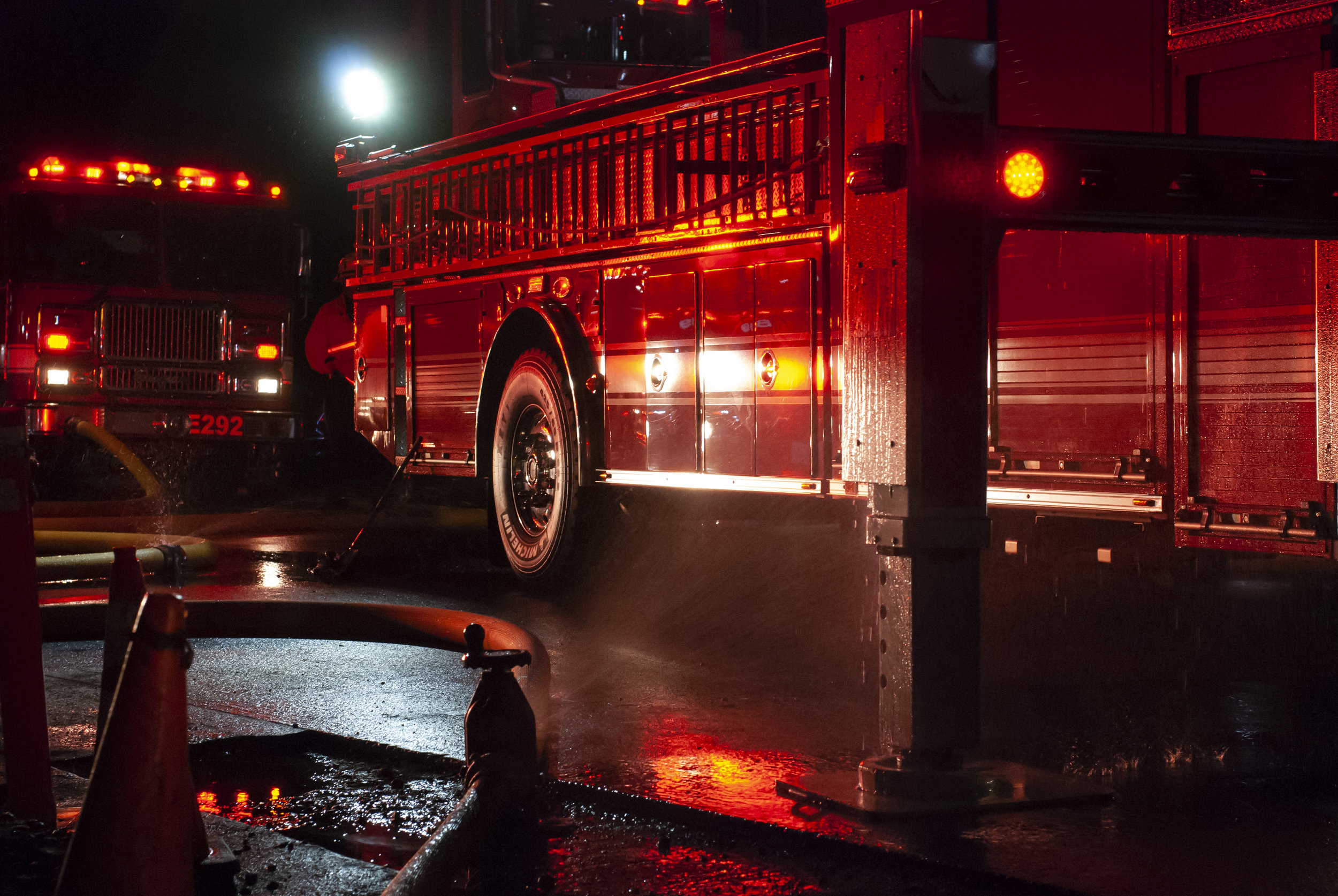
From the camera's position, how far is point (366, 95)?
10555 mm

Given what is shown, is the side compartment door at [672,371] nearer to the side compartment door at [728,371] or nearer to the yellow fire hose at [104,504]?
the side compartment door at [728,371]

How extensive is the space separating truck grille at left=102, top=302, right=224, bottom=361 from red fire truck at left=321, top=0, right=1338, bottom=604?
18.7 feet

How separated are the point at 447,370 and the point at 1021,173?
5.83 meters

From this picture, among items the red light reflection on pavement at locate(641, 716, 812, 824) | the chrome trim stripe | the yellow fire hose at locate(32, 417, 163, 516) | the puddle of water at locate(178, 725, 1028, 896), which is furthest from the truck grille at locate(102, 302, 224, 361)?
the red light reflection on pavement at locate(641, 716, 812, 824)

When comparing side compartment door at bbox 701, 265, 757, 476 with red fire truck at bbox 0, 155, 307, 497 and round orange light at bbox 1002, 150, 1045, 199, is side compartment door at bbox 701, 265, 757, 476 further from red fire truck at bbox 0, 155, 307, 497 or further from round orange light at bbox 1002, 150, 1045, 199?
red fire truck at bbox 0, 155, 307, 497

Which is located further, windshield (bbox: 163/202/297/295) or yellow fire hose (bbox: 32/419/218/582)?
windshield (bbox: 163/202/297/295)

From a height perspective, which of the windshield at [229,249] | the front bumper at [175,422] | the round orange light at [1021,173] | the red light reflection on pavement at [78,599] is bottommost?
the red light reflection on pavement at [78,599]

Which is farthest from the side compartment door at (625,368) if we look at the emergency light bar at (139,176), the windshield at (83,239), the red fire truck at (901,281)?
the windshield at (83,239)

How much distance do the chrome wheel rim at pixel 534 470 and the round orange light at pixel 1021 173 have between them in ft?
14.6

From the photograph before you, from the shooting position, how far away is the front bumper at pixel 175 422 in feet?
45.4


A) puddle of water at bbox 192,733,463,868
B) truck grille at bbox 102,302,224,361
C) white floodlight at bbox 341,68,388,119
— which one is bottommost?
puddle of water at bbox 192,733,463,868

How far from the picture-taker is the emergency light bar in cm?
1391

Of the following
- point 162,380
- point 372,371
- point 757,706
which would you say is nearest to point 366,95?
point 372,371

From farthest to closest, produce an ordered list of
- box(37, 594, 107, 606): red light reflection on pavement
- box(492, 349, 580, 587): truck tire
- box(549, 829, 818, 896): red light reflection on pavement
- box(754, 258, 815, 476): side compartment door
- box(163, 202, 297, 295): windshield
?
box(163, 202, 297, 295): windshield, box(492, 349, 580, 587): truck tire, box(754, 258, 815, 476): side compartment door, box(37, 594, 107, 606): red light reflection on pavement, box(549, 829, 818, 896): red light reflection on pavement
